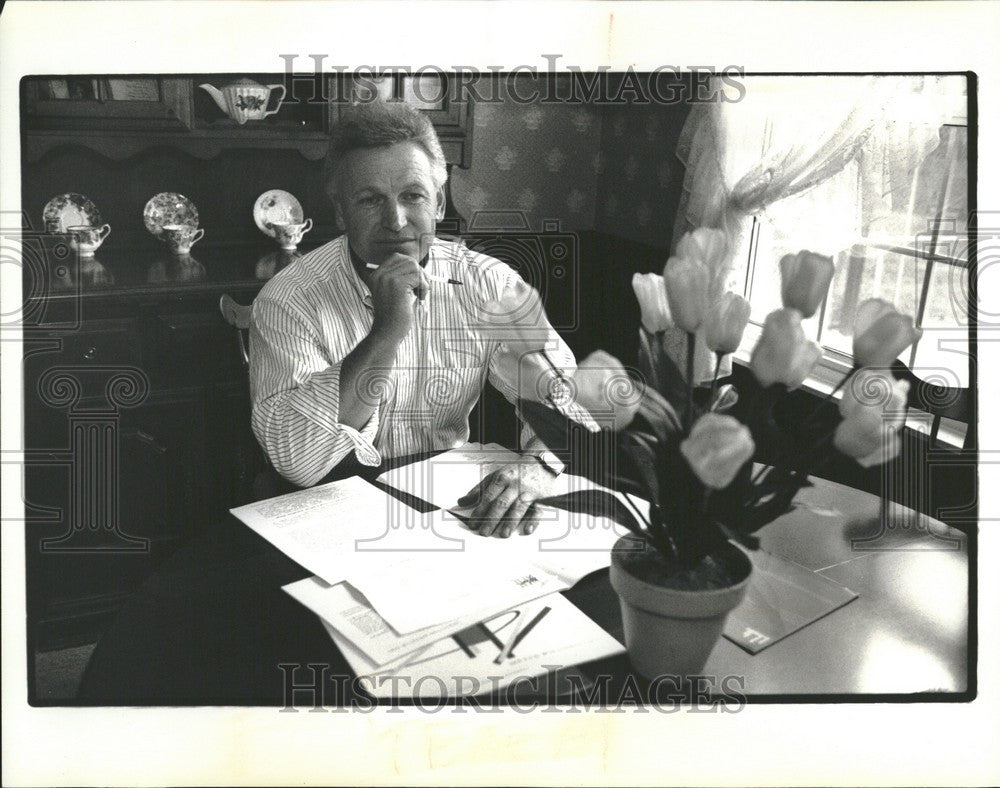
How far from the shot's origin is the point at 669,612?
45.8 inches

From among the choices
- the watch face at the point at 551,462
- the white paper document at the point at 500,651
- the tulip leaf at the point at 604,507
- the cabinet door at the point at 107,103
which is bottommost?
the white paper document at the point at 500,651

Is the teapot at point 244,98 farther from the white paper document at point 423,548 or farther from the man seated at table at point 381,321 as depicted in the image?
the white paper document at point 423,548

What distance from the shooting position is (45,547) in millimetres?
1338

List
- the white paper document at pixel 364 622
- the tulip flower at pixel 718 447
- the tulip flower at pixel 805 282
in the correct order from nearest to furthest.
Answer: the tulip flower at pixel 718 447
the tulip flower at pixel 805 282
the white paper document at pixel 364 622

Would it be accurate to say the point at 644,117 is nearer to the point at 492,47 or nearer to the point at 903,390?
the point at 492,47

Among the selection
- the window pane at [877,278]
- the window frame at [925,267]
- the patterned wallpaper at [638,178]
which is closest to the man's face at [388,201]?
the patterned wallpaper at [638,178]

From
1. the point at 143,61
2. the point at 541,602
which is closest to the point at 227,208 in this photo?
the point at 143,61

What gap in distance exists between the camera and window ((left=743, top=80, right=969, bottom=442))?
51.6 inches

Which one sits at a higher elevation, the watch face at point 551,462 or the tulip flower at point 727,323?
the tulip flower at point 727,323

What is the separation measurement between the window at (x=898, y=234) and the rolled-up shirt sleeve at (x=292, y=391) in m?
0.63

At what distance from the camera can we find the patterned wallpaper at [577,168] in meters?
1.30

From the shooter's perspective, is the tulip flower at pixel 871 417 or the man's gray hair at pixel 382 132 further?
the man's gray hair at pixel 382 132

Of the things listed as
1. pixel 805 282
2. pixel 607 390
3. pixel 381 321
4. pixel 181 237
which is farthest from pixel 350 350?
pixel 805 282

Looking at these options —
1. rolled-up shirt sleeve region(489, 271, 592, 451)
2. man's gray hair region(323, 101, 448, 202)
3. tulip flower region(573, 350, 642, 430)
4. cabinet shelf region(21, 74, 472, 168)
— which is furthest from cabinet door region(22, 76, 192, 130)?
tulip flower region(573, 350, 642, 430)
